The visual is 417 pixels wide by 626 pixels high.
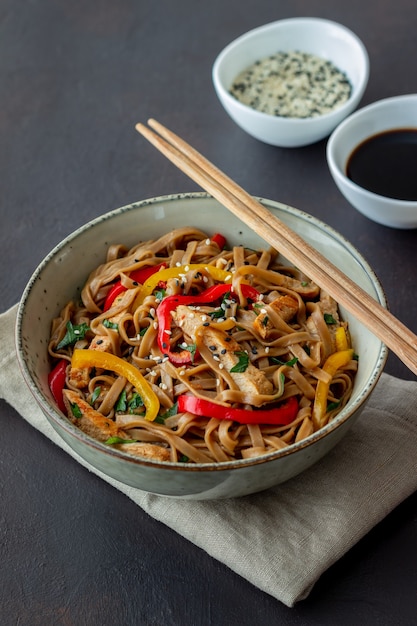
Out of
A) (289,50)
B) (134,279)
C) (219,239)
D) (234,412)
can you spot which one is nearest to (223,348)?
(234,412)

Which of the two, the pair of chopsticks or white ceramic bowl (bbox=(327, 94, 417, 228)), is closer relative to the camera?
the pair of chopsticks

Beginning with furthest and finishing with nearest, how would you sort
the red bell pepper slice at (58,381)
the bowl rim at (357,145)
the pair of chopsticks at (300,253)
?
1. the bowl rim at (357,145)
2. the red bell pepper slice at (58,381)
3. the pair of chopsticks at (300,253)

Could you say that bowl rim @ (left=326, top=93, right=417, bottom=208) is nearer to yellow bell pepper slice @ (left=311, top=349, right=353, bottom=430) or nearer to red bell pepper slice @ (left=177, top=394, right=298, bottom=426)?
yellow bell pepper slice @ (left=311, top=349, right=353, bottom=430)

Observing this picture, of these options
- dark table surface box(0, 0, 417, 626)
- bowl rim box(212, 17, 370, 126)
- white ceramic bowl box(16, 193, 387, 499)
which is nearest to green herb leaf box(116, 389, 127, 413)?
white ceramic bowl box(16, 193, 387, 499)

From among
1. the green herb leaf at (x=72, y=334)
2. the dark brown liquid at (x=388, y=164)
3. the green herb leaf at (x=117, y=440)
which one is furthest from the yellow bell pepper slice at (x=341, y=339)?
the dark brown liquid at (x=388, y=164)

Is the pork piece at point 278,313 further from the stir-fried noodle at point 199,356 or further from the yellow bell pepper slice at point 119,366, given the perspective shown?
the yellow bell pepper slice at point 119,366

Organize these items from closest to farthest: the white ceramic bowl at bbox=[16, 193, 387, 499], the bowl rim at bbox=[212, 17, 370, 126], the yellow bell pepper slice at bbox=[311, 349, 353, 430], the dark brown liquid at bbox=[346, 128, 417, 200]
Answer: the white ceramic bowl at bbox=[16, 193, 387, 499]
the yellow bell pepper slice at bbox=[311, 349, 353, 430]
the dark brown liquid at bbox=[346, 128, 417, 200]
the bowl rim at bbox=[212, 17, 370, 126]

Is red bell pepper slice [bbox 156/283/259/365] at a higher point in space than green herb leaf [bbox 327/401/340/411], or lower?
higher
